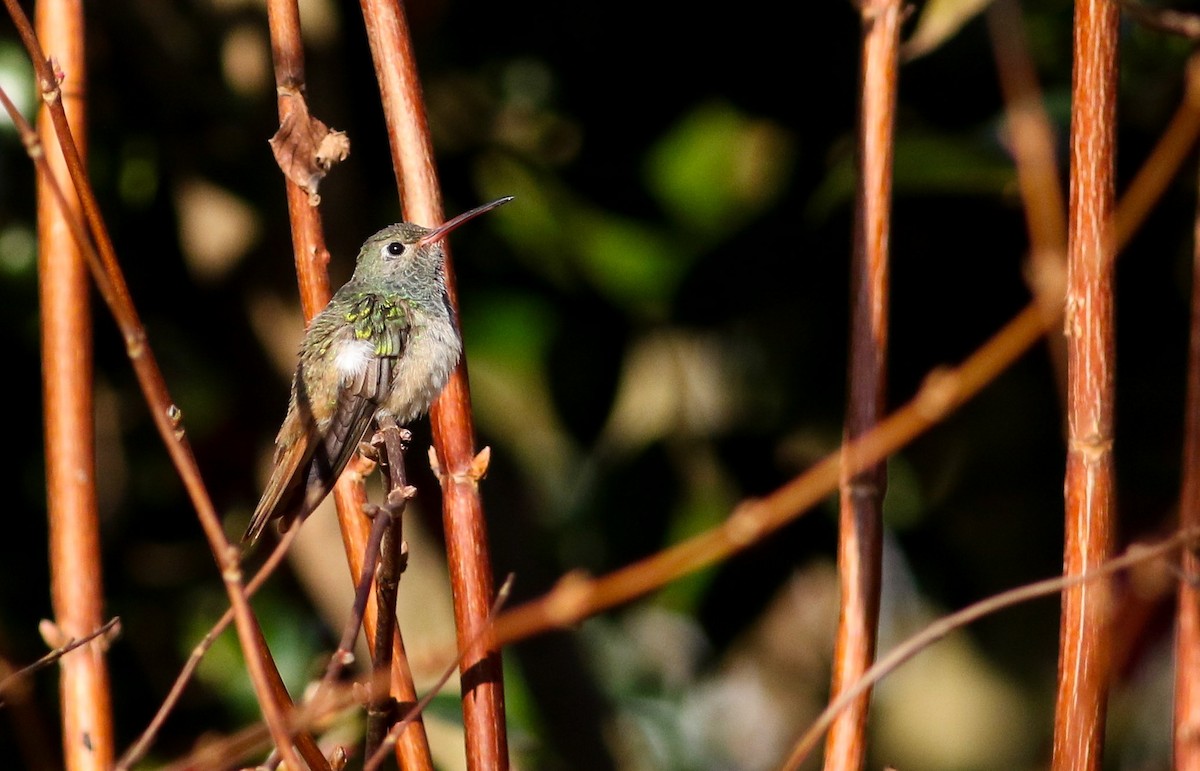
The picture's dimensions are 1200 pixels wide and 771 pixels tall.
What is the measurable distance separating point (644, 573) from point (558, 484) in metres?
2.22

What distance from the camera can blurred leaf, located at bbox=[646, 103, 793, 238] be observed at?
3.08m

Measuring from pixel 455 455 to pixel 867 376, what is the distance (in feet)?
1.60

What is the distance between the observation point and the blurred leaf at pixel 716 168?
3.08m

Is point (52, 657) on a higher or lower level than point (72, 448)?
lower

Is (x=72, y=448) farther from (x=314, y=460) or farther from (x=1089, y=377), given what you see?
(x=1089, y=377)

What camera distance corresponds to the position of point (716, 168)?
3088 mm

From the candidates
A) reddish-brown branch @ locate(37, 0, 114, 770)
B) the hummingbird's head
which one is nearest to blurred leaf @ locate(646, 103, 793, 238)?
the hummingbird's head

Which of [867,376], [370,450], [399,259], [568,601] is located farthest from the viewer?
[399,259]

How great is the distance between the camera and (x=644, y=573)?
48.6 inches

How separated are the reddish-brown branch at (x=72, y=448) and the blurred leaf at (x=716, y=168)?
1583mm

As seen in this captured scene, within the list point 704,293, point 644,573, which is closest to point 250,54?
point 704,293

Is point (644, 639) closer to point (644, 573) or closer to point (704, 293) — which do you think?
point (704, 293)

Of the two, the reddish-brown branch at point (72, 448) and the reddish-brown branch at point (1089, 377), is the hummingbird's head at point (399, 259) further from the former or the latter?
the reddish-brown branch at point (1089, 377)

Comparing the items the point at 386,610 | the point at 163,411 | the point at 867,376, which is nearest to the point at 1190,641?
the point at 867,376
